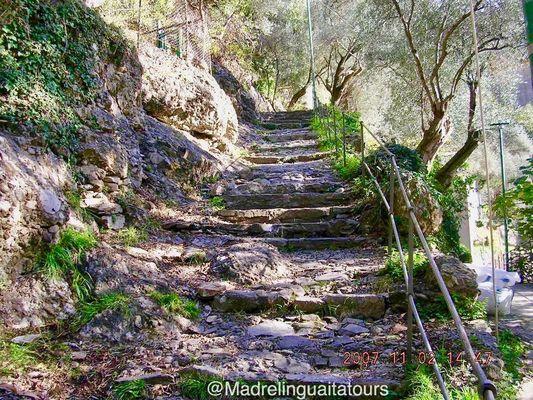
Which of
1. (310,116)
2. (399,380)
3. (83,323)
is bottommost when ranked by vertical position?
(399,380)

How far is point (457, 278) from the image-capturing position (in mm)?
3246

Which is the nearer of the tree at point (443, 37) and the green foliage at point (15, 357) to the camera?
the green foliage at point (15, 357)

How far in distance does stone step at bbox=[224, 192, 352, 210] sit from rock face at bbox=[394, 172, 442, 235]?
124cm

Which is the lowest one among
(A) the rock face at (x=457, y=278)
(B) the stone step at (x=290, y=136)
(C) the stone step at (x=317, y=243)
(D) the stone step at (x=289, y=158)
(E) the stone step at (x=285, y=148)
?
(A) the rock face at (x=457, y=278)

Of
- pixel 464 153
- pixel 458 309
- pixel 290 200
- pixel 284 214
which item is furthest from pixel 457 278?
pixel 464 153

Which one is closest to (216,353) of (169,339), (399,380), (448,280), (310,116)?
(169,339)

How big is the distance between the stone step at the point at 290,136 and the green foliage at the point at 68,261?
7.76m

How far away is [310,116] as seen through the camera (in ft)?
45.1

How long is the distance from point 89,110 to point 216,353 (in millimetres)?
3208

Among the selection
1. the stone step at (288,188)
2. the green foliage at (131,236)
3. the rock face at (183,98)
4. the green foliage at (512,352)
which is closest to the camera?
the green foliage at (512,352)

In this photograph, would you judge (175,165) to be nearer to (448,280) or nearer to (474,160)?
(448,280)

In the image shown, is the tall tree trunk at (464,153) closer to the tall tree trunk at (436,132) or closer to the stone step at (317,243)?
the tall tree trunk at (436,132)

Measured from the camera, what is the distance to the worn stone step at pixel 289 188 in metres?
6.53

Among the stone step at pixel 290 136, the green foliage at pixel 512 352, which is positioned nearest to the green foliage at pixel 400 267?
the green foliage at pixel 512 352
